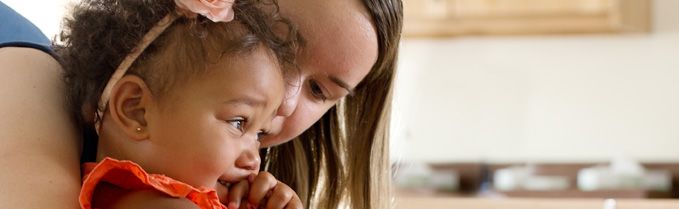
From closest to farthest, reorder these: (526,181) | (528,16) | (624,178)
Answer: (624,178) → (526,181) → (528,16)

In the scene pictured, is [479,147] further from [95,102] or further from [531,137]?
[95,102]

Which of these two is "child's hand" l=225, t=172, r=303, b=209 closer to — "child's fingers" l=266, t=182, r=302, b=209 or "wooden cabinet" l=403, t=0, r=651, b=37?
"child's fingers" l=266, t=182, r=302, b=209

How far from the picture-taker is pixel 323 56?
1.27 metres

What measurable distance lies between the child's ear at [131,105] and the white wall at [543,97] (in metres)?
3.31

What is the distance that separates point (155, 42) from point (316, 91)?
0.85 ft

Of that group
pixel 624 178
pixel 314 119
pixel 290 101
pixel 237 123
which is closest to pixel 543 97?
pixel 624 178

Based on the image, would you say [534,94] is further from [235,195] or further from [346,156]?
[235,195]

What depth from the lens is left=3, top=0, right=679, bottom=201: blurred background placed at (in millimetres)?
4332

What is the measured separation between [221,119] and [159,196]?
0.10m

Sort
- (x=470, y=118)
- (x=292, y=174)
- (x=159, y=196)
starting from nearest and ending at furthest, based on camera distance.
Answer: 1. (x=159, y=196)
2. (x=292, y=174)
3. (x=470, y=118)

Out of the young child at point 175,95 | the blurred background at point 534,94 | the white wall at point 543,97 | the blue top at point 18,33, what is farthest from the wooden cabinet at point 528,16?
the young child at point 175,95

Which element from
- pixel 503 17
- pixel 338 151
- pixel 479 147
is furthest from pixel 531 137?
pixel 338 151

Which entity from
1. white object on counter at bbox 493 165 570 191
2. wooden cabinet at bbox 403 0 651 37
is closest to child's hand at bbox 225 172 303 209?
white object on counter at bbox 493 165 570 191

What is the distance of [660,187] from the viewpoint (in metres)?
3.98
